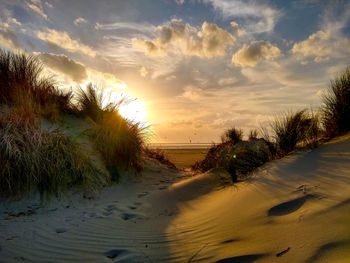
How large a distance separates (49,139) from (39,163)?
23.0 inches

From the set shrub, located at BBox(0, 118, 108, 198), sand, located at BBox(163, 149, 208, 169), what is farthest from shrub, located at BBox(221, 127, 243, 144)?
shrub, located at BBox(0, 118, 108, 198)

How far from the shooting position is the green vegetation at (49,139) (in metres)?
3.17

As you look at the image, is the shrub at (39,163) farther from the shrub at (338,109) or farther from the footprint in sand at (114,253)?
the shrub at (338,109)

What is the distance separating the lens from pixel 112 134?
5082 millimetres

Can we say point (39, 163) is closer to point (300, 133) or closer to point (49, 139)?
point (49, 139)

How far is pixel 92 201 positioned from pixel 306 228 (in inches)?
126

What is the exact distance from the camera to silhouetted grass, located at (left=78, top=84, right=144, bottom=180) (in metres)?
4.92

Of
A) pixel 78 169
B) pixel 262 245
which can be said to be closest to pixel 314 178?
pixel 262 245

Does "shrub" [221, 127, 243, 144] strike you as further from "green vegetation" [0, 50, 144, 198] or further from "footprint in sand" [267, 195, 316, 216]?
"footprint in sand" [267, 195, 316, 216]

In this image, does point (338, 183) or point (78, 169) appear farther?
point (78, 169)

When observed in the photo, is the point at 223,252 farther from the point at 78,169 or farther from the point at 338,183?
the point at 78,169

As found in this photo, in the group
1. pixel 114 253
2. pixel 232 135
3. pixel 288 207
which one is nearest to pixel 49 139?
pixel 114 253

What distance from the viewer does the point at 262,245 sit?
161 centimetres

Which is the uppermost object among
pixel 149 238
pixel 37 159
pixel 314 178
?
pixel 37 159
